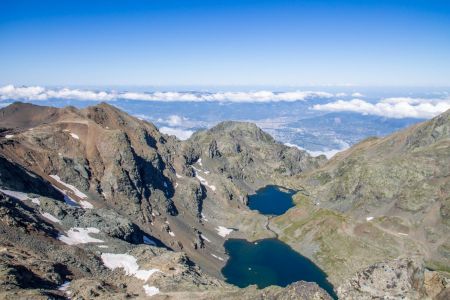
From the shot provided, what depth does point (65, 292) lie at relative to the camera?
299 feet

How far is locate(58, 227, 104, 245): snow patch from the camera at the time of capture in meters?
125

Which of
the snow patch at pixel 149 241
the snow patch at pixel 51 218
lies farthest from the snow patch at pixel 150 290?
the snow patch at pixel 149 241

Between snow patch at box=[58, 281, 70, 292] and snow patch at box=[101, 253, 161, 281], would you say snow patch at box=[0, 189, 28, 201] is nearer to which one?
snow patch at box=[101, 253, 161, 281]

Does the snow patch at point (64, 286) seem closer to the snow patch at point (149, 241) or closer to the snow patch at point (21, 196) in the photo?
the snow patch at point (21, 196)

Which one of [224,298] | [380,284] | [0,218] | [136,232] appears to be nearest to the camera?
[380,284]

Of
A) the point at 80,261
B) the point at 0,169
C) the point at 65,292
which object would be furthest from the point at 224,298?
the point at 0,169

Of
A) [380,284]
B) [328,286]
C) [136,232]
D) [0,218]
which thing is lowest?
[328,286]

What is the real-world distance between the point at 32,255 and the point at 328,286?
131 meters

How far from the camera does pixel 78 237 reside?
5133 inches

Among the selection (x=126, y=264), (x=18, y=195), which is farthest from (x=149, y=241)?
(x=18, y=195)

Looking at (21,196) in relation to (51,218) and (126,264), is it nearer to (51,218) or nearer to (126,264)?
(51,218)

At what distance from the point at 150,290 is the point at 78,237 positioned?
3856cm

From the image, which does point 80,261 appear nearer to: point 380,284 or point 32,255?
point 32,255

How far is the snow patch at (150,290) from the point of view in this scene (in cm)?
10275
